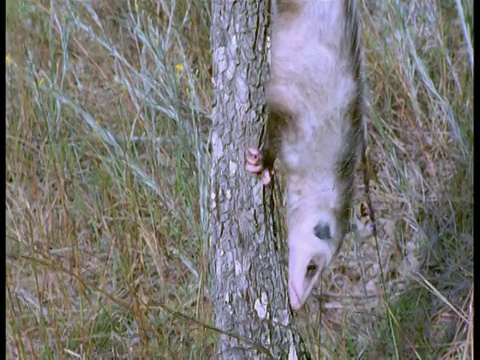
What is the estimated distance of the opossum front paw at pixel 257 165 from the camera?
57.2 inches

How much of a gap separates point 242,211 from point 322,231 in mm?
152

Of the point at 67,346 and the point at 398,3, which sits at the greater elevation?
the point at 398,3

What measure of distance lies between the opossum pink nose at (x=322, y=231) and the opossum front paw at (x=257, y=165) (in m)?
0.12

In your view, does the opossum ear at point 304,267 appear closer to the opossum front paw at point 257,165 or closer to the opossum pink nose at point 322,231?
the opossum pink nose at point 322,231

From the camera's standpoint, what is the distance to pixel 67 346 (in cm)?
158

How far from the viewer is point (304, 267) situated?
4.86 ft

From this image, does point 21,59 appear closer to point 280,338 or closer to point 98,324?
point 98,324

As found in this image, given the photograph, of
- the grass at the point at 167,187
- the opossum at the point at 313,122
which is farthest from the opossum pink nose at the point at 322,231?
the grass at the point at 167,187

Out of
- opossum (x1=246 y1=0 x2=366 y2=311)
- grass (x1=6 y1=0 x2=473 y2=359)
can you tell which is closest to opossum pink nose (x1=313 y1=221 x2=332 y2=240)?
opossum (x1=246 y1=0 x2=366 y2=311)

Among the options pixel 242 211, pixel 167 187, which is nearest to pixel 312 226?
pixel 242 211

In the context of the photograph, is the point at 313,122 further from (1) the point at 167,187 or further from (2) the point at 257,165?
(1) the point at 167,187

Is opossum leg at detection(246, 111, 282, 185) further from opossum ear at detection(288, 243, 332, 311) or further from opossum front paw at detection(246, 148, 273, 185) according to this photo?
opossum ear at detection(288, 243, 332, 311)

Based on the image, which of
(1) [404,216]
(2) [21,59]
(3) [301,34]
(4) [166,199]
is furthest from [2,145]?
(1) [404,216]

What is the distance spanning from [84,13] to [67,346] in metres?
0.70
